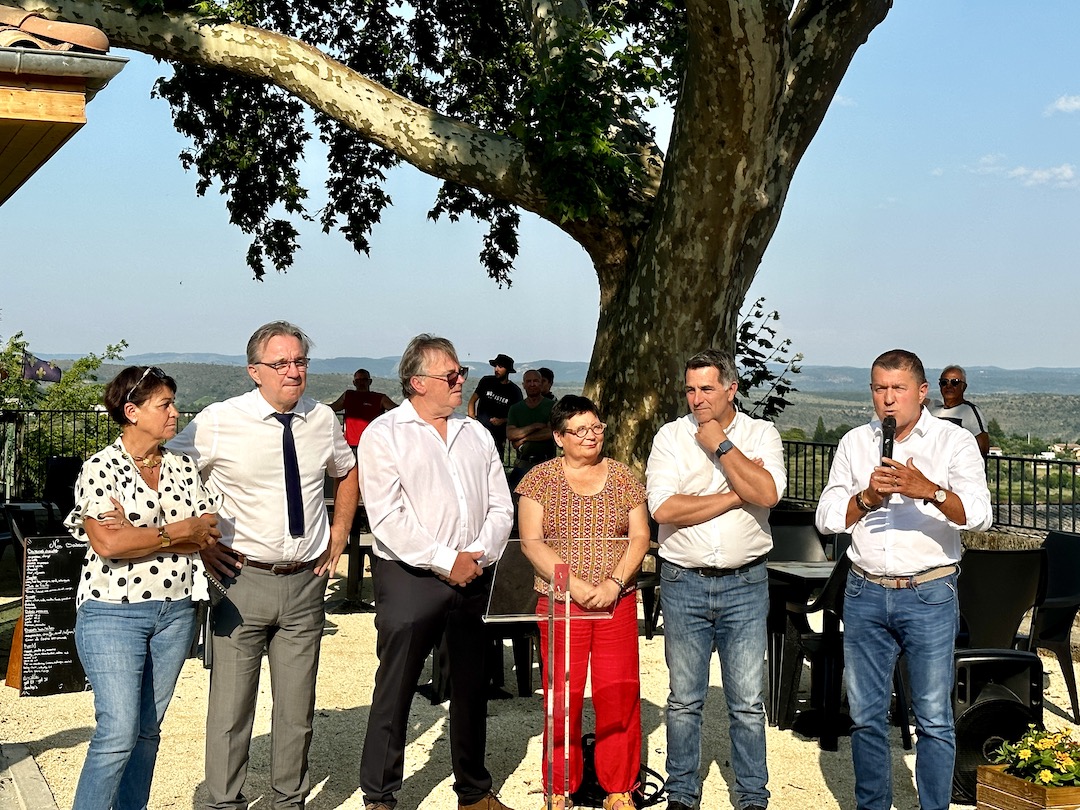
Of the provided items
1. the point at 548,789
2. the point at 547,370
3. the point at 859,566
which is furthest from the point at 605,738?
the point at 547,370

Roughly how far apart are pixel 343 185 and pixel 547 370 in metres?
5.50

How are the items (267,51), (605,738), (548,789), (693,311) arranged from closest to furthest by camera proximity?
(548,789), (605,738), (693,311), (267,51)

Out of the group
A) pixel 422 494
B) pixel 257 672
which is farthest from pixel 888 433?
pixel 257 672

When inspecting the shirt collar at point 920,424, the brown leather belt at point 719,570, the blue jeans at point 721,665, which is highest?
the shirt collar at point 920,424

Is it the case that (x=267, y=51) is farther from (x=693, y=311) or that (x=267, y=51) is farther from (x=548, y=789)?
(x=548, y=789)

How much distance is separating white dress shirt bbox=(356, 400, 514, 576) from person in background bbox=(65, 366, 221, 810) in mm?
803

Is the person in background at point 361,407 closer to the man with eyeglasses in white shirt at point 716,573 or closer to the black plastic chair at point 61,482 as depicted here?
the black plastic chair at point 61,482

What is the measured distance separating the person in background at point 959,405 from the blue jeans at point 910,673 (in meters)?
6.35

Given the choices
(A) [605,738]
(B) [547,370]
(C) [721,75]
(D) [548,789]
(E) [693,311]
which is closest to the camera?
Answer: (D) [548,789]

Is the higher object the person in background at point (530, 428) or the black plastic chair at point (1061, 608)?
the person in background at point (530, 428)

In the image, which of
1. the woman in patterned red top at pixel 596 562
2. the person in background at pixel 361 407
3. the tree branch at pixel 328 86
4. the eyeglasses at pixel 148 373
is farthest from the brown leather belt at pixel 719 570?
the person in background at pixel 361 407

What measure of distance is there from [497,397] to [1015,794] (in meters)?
10.2

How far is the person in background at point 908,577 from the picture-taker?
4.85 metres

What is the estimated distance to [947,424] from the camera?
504 cm
